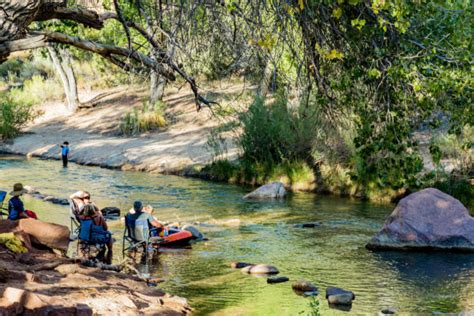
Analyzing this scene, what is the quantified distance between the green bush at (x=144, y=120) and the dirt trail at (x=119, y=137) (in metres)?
0.51

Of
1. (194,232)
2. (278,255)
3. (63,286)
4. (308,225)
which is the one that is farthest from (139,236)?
(308,225)

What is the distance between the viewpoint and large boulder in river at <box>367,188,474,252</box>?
50.0 feet

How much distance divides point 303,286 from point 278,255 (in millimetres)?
2509

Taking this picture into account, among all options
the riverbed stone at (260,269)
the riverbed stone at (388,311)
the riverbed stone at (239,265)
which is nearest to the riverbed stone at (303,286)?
the riverbed stone at (260,269)

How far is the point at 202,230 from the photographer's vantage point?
17.1 meters

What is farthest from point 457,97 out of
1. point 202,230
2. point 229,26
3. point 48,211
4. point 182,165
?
point 182,165

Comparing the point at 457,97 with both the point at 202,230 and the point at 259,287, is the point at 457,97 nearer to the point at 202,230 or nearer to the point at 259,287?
the point at 259,287

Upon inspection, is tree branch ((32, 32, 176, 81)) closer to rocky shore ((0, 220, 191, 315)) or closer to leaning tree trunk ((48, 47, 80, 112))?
rocky shore ((0, 220, 191, 315))

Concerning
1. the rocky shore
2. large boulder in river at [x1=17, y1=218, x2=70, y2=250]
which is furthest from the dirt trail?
the rocky shore

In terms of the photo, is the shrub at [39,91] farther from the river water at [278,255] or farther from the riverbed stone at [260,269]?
the riverbed stone at [260,269]

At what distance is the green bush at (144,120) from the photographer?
32.7 metres

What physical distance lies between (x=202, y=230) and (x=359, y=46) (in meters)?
11.4

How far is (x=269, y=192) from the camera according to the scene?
838 inches

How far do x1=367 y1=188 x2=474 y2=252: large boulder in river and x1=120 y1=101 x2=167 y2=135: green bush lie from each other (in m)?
18.3
